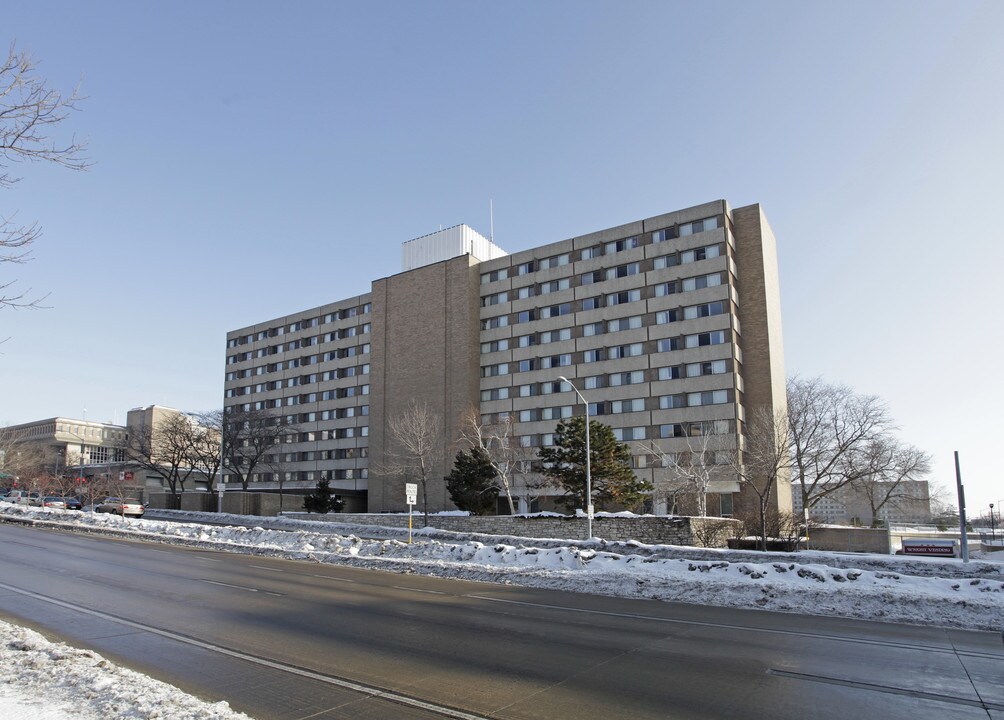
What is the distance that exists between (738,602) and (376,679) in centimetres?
1110

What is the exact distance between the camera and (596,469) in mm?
39188

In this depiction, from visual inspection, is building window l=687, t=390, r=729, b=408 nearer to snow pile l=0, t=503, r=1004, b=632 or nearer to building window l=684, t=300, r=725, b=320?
building window l=684, t=300, r=725, b=320

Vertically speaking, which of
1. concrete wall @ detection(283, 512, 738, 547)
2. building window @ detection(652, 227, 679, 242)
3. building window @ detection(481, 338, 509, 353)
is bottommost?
concrete wall @ detection(283, 512, 738, 547)

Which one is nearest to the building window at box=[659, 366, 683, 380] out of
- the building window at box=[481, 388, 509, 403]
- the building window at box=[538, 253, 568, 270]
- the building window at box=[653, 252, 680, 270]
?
the building window at box=[653, 252, 680, 270]

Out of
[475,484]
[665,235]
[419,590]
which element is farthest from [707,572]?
[665,235]

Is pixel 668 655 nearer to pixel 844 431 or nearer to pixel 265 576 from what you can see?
pixel 265 576

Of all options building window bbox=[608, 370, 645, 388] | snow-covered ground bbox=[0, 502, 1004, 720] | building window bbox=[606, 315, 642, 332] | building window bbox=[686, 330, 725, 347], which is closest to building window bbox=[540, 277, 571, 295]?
building window bbox=[606, 315, 642, 332]

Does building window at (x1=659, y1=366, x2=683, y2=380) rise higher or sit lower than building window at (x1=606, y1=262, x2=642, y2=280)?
lower

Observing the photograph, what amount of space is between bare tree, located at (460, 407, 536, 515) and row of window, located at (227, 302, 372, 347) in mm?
24659

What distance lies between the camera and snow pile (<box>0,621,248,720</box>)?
19.4 feet

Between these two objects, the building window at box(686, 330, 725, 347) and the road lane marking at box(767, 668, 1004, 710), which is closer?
the road lane marking at box(767, 668, 1004, 710)

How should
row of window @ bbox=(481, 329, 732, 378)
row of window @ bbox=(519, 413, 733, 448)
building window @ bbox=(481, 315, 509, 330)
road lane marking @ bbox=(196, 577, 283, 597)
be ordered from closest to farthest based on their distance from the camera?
road lane marking @ bbox=(196, 577, 283, 597)
row of window @ bbox=(519, 413, 733, 448)
row of window @ bbox=(481, 329, 732, 378)
building window @ bbox=(481, 315, 509, 330)

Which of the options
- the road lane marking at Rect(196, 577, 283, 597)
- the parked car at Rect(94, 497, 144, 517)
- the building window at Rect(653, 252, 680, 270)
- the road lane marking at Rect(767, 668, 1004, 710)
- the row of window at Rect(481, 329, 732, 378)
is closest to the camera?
the road lane marking at Rect(767, 668, 1004, 710)

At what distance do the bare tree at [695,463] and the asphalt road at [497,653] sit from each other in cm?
3025
